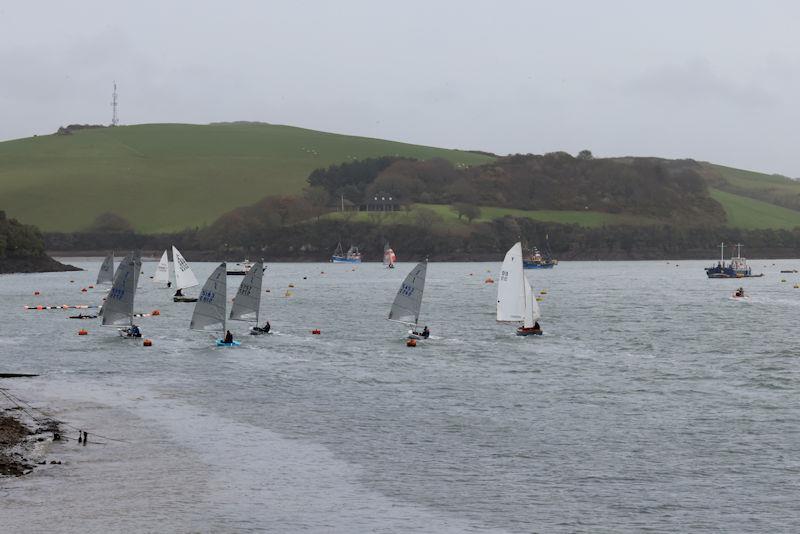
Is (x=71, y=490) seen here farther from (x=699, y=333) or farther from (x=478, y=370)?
(x=699, y=333)

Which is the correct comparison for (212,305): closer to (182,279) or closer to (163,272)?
(182,279)

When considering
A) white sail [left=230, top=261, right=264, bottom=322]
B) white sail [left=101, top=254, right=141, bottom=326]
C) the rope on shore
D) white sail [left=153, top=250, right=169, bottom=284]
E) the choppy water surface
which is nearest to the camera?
the choppy water surface

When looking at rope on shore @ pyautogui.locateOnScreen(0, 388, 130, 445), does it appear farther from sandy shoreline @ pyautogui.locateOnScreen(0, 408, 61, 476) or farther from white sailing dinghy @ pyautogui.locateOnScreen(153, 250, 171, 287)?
white sailing dinghy @ pyautogui.locateOnScreen(153, 250, 171, 287)

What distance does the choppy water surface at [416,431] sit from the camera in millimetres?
35281

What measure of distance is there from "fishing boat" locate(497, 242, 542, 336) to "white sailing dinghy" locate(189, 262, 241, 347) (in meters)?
20.1

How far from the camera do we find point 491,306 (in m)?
133

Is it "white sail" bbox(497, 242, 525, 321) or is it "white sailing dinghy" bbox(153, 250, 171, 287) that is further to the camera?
"white sailing dinghy" bbox(153, 250, 171, 287)

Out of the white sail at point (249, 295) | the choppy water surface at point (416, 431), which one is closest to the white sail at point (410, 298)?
the choppy water surface at point (416, 431)

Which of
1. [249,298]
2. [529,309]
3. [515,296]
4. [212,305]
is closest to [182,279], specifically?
[249,298]

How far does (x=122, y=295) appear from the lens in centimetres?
8644

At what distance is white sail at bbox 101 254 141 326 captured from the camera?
84.5 meters

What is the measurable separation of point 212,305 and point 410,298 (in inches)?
560

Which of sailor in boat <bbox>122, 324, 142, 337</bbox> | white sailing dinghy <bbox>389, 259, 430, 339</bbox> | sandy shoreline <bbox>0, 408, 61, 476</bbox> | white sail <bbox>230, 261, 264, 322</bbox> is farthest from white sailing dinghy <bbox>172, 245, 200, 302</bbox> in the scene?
sandy shoreline <bbox>0, 408, 61, 476</bbox>

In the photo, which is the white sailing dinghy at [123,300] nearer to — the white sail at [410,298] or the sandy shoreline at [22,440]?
the white sail at [410,298]
